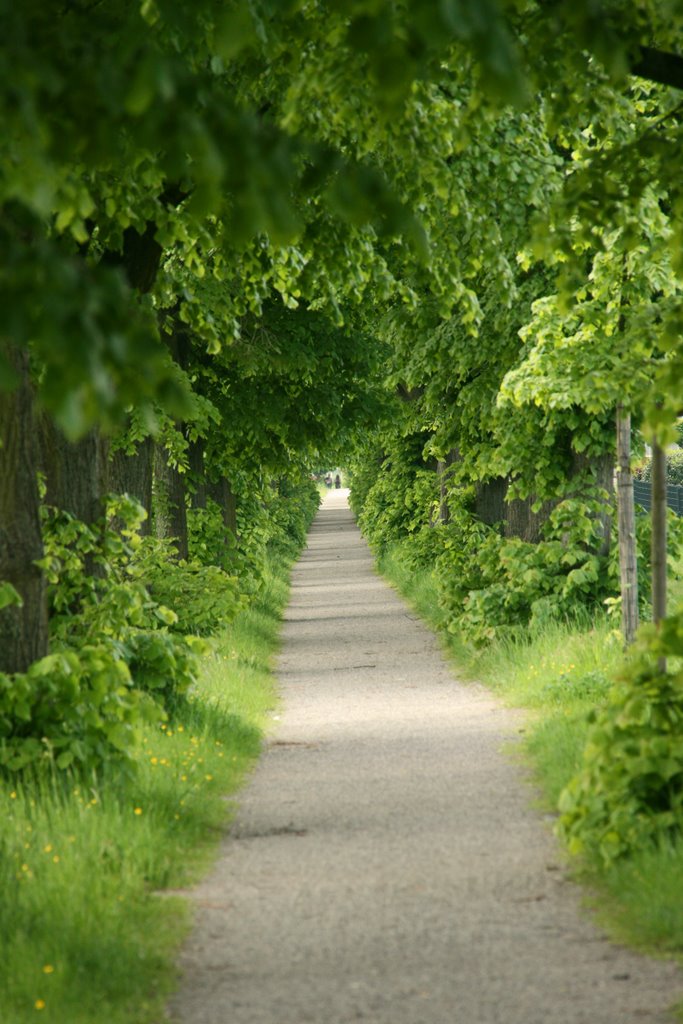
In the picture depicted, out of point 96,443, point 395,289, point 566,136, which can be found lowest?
point 96,443

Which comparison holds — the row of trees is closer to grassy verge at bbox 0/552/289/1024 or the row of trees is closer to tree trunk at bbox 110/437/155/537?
tree trunk at bbox 110/437/155/537

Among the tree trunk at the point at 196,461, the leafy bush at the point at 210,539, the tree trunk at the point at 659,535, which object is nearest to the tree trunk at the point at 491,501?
the leafy bush at the point at 210,539

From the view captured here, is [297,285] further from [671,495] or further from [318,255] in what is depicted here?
[671,495]

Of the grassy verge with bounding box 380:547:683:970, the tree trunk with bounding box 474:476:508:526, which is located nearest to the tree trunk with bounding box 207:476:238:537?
the tree trunk with bounding box 474:476:508:526

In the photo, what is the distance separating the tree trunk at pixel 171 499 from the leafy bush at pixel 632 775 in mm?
15292

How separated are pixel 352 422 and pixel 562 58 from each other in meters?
14.2

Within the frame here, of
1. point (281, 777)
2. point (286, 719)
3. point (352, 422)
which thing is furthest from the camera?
point (352, 422)

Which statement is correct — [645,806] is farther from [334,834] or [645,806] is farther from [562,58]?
[562,58]

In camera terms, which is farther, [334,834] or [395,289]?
[395,289]

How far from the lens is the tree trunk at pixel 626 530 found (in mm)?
12023

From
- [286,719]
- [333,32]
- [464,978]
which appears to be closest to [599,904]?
[464,978]

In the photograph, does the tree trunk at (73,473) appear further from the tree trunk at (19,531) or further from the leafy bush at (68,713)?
the leafy bush at (68,713)

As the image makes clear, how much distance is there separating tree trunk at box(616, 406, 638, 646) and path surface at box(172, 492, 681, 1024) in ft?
4.17

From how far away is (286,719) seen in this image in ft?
45.6
